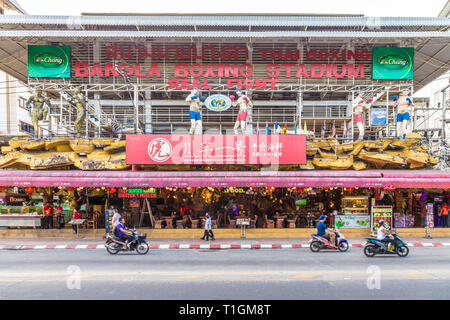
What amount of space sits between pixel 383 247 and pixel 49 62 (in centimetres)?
2598

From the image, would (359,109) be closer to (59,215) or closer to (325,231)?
(325,231)

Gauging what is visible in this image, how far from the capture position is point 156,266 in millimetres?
11906

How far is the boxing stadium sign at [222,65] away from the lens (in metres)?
24.5

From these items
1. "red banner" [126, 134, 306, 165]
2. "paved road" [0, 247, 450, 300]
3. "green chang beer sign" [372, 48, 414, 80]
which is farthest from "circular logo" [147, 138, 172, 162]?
"green chang beer sign" [372, 48, 414, 80]

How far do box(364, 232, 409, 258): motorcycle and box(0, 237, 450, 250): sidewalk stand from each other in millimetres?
2698

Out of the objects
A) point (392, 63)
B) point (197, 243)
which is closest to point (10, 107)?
point (197, 243)

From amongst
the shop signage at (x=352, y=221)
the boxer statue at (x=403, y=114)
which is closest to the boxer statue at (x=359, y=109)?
the boxer statue at (x=403, y=114)

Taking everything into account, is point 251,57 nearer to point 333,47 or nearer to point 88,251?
point 333,47

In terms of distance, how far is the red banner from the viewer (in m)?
19.2

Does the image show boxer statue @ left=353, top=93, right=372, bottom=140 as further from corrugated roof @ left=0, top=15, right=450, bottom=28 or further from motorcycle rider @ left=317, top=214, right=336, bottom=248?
motorcycle rider @ left=317, top=214, right=336, bottom=248

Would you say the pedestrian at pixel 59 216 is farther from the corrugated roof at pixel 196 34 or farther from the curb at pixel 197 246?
the corrugated roof at pixel 196 34

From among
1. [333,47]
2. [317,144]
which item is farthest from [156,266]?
[333,47]

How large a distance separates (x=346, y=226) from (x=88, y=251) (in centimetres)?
1458

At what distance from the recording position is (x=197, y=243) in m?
16.8
